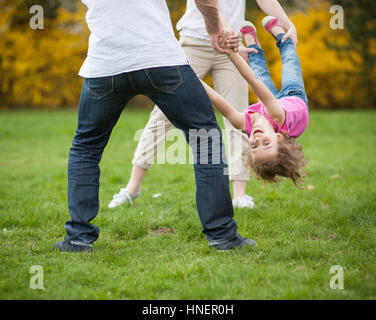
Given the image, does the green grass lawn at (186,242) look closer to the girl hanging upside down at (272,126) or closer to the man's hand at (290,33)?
the girl hanging upside down at (272,126)

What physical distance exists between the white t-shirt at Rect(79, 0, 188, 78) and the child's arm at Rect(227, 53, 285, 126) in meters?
0.41

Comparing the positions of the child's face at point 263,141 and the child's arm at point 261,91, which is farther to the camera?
the child's face at point 263,141

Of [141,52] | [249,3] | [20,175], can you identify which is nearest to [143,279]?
[141,52]

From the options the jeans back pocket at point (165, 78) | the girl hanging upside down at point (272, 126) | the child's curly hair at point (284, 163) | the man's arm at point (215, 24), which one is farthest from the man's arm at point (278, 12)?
the jeans back pocket at point (165, 78)

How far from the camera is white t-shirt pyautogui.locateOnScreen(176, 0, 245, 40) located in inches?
140

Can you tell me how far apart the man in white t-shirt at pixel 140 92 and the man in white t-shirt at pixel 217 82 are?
113 centimetres

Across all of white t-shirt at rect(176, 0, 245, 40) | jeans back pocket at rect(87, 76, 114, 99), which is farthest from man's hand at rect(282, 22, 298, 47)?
jeans back pocket at rect(87, 76, 114, 99)

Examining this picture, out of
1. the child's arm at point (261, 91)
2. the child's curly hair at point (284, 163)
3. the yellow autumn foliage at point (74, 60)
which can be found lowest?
the child's curly hair at point (284, 163)

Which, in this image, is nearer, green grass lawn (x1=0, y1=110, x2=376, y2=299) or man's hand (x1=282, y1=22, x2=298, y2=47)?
green grass lawn (x1=0, y1=110, x2=376, y2=299)

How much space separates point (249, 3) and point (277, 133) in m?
13.8

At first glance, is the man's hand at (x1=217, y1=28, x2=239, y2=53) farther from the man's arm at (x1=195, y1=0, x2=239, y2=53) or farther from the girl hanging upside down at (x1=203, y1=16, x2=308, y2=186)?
the girl hanging upside down at (x1=203, y1=16, x2=308, y2=186)

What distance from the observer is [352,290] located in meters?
2.17

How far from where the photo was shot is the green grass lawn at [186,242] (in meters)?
2.23
